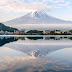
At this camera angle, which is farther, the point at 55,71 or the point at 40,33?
the point at 40,33

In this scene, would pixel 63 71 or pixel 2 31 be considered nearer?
pixel 63 71

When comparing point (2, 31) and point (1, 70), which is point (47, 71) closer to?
point (1, 70)

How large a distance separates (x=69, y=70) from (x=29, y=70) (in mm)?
1496

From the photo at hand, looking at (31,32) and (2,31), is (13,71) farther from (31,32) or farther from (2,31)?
(2,31)

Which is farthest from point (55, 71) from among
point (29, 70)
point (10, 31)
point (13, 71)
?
point (10, 31)

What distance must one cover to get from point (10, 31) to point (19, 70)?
286ft

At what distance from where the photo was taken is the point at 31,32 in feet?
288

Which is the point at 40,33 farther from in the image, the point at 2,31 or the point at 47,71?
the point at 47,71

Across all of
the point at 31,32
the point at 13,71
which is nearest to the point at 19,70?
the point at 13,71

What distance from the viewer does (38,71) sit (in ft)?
20.9

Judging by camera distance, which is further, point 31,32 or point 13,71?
point 31,32

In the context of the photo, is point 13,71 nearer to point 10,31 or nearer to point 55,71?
point 55,71

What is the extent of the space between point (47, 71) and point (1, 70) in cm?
172

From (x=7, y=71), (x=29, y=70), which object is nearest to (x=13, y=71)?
(x=7, y=71)
